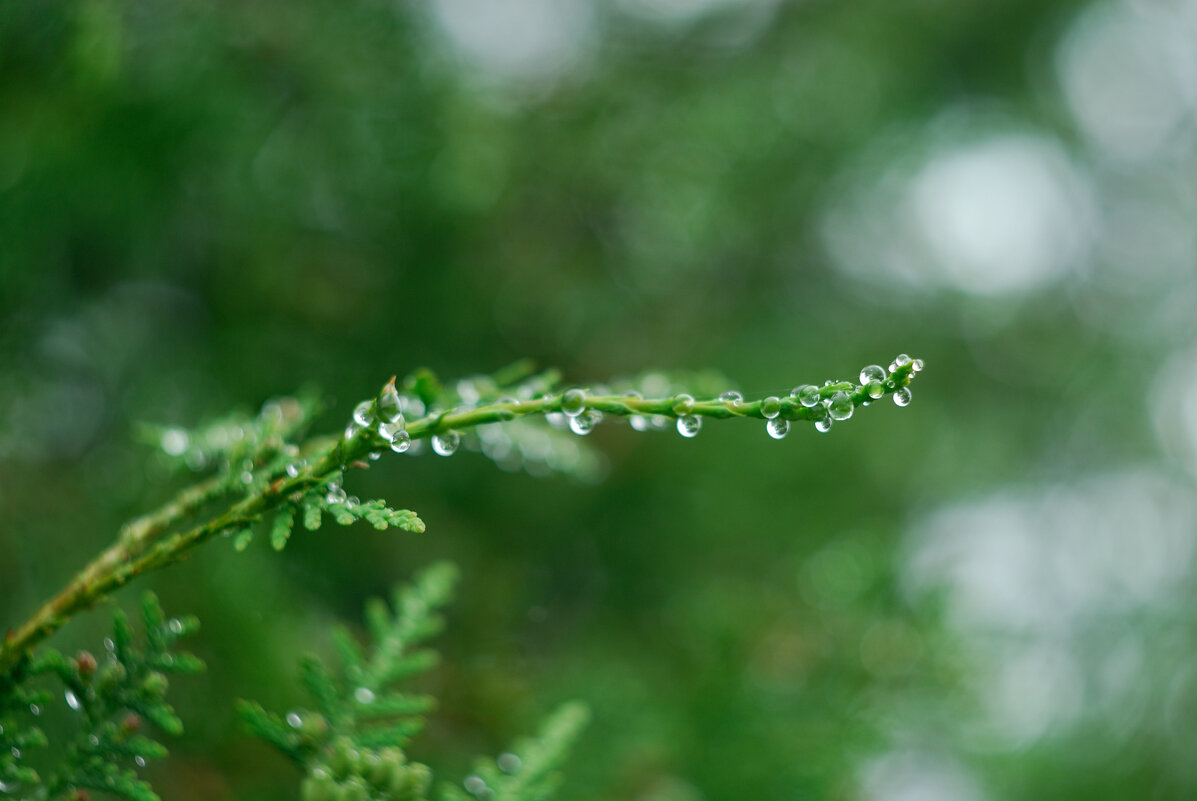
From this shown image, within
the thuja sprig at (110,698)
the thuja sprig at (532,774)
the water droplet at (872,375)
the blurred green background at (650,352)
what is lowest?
the thuja sprig at (110,698)

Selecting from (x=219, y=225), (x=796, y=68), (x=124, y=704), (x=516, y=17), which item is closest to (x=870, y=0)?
(x=796, y=68)

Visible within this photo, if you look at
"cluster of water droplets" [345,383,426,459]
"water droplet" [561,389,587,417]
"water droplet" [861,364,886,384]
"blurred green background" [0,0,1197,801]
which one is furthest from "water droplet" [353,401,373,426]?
"blurred green background" [0,0,1197,801]

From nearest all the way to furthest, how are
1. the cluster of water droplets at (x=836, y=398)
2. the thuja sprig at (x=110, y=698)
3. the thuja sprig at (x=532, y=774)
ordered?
the cluster of water droplets at (x=836, y=398) < the thuja sprig at (x=110, y=698) < the thuja sprig at (x=532, y=774)

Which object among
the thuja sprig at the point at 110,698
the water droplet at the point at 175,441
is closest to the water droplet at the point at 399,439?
the thuja sprig at the point at 110,698

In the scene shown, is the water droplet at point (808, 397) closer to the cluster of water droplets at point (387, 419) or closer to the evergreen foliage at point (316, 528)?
the evergreen foliage at point (316, 528)

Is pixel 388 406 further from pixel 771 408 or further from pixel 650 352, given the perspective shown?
pixel 650 352

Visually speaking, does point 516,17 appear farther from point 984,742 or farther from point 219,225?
point 984,742
